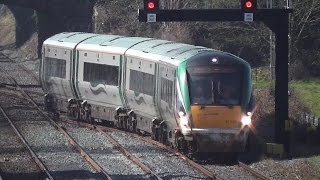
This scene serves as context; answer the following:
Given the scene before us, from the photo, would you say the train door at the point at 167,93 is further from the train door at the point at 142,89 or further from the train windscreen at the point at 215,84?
the train windscreen at the point at 215,84

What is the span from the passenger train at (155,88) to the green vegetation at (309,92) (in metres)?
8.37

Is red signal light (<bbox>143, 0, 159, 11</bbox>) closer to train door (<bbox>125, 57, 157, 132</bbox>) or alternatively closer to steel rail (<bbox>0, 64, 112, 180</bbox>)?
train door (<bbox>125, 57, 157, 132</bbox>)

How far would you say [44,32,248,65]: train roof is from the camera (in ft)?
69.6

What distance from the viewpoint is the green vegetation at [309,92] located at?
31.4 metres

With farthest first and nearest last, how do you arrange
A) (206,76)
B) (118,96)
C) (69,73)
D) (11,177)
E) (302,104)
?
(302,104)
(69,73)
(118,96)
(206,76)
(11,177)

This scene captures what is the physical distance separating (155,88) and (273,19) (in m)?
3.81

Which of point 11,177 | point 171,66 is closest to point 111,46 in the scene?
point 171,66

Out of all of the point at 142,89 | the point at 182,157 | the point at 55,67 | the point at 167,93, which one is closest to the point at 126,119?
the point at 142,89

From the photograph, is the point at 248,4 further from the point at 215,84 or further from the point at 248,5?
the point at 215,84

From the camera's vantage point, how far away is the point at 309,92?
112 feet

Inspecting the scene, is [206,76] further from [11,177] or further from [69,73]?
[69,73]

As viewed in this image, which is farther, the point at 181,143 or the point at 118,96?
the point at 118,96

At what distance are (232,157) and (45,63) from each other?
13.3m

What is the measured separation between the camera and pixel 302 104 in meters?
31.2
